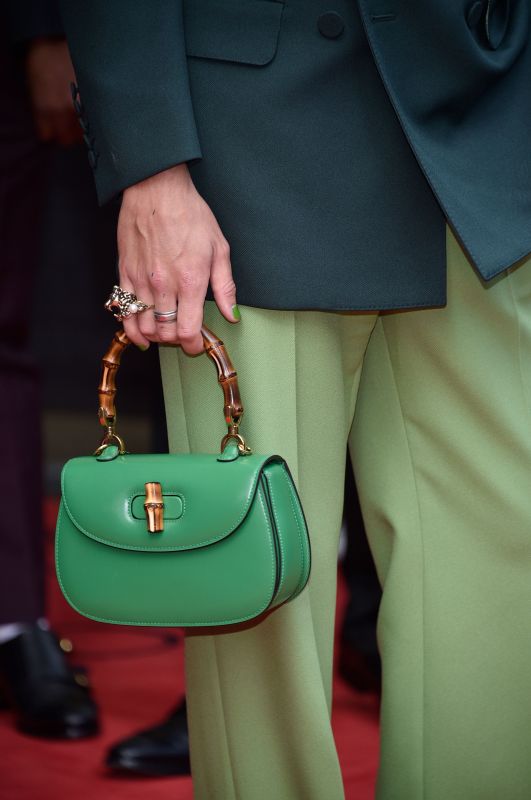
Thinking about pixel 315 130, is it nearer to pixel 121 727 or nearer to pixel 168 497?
pixel 168 497

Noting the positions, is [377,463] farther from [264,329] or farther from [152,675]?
[152,675]

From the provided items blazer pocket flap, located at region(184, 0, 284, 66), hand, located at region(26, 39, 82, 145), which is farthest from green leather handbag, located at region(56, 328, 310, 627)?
hand, located at region(26, 39, 82, 145)

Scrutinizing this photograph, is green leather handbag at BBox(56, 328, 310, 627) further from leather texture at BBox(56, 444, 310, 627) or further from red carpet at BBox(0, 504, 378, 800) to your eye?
red carpet at BBox(0, 504, 378, 800)

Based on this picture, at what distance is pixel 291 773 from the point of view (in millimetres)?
919

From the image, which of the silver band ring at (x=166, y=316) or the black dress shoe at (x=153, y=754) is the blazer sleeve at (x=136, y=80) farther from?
the black dress shoe at (x=153, y=754)

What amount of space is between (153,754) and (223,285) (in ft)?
2.54

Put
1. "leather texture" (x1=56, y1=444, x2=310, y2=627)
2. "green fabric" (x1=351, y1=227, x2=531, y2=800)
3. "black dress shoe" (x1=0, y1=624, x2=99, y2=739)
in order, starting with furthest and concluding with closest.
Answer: "black dress shoe" (x1=0, y1=624, x2=99, y2=739), "green fabric" (x1=351, y1=227, x2=531, y2=800), "leather texture" (x1=56, y1=444, x2=310, y2=627)

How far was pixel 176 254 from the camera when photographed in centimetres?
84

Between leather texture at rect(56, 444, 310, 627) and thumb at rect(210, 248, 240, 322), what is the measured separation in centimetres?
11

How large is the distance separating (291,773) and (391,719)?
13 centimetres

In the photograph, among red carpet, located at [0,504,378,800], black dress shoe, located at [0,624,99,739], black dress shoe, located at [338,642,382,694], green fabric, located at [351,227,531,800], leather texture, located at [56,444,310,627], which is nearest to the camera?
leather texture, located at [56,444,310,627]

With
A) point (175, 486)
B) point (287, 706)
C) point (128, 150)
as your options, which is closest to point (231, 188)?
point (128, 150)

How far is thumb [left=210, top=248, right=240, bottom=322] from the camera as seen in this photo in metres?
0.86

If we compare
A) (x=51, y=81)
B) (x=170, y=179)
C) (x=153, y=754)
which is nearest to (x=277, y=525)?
(x=170, y=179)
